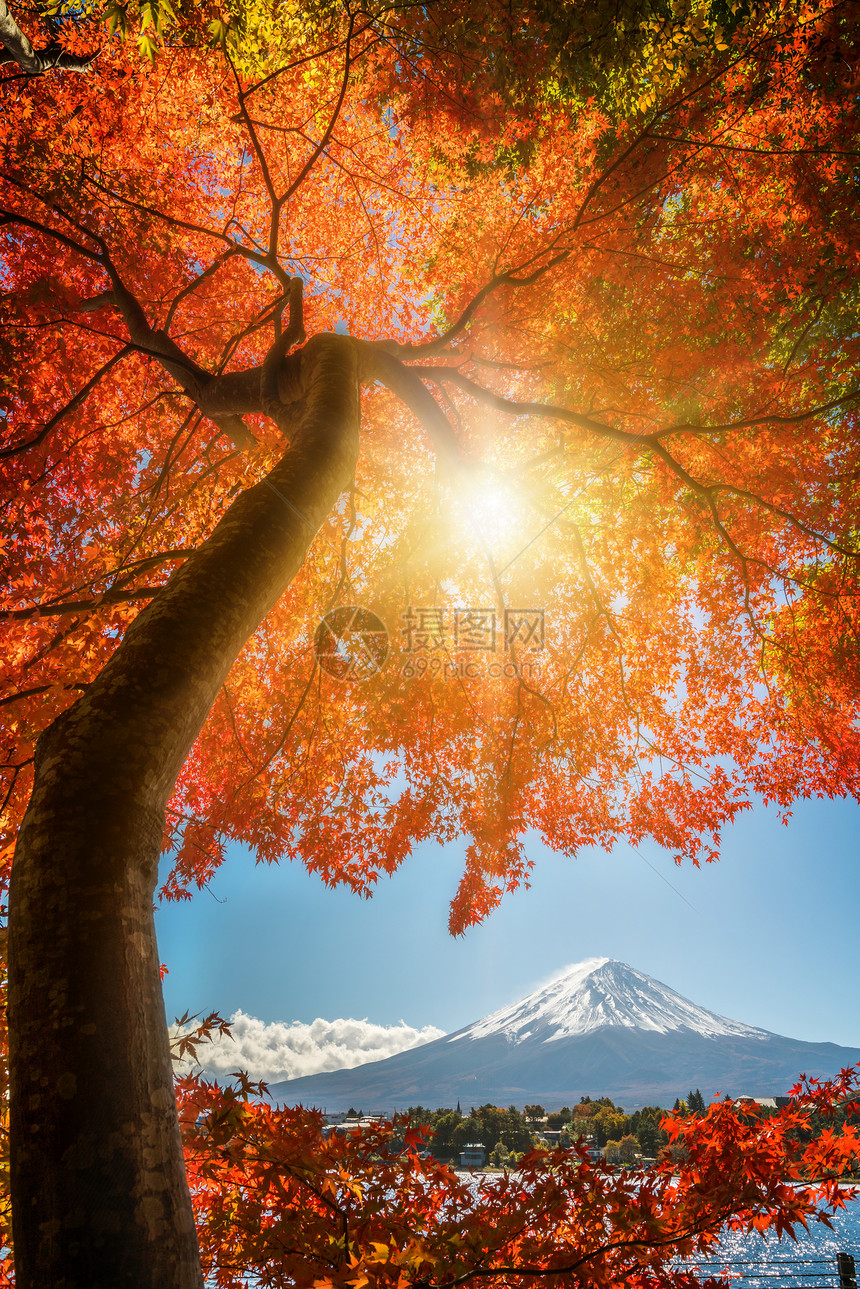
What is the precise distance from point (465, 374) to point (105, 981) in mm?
8540

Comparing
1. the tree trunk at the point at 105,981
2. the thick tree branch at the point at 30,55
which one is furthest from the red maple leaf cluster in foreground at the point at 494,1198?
the thick tree branch at the point at 30,55

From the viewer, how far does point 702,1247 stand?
2738mm

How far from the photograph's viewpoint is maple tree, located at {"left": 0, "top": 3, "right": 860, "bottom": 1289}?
6129 millimetres

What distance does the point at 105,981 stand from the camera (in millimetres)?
1399

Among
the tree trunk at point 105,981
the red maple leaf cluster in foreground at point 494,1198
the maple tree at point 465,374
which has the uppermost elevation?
the maple tree at point 465,374

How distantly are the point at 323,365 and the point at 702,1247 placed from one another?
221 inches

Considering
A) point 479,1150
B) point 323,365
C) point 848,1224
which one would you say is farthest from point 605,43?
point 848,1224

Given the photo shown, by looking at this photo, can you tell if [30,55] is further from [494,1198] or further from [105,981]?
[494,1198]

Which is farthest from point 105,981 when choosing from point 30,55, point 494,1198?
point 30,55

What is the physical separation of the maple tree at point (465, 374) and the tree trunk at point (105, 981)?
3094 millimetres

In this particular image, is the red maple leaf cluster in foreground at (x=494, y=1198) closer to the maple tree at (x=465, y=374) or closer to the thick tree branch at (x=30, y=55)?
the maple tree at (x=465, y=374)

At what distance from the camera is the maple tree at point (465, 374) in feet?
20.1

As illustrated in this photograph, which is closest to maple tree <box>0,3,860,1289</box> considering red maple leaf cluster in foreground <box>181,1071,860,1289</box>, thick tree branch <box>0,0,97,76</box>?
thick tree branch <box>0,0,97,76</box>

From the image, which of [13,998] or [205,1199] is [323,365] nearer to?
[13,998]
